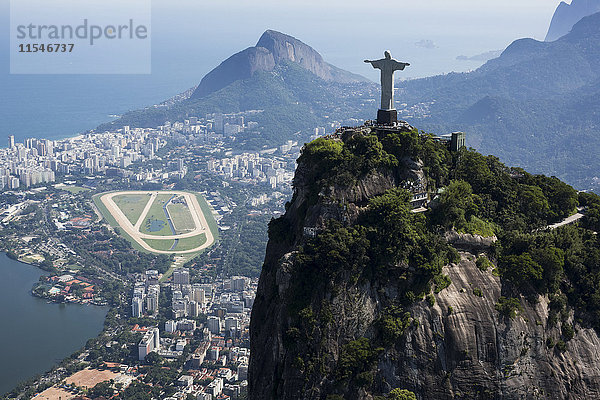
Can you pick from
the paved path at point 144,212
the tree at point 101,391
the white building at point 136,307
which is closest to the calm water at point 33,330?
the white building at point 136,307

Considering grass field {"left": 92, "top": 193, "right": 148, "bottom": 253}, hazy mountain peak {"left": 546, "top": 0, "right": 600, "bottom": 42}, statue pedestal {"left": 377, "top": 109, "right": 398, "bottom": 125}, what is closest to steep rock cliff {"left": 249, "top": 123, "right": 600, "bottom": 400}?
statue pedestal {"left": 377, "top": 109, "right": 398, "bottom": 125}

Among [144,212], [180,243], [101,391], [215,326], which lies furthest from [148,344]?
[144,212]

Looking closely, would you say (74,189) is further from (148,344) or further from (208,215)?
(148,344)

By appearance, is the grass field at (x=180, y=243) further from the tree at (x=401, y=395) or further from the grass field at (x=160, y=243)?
the tree at (x=401, y=395)

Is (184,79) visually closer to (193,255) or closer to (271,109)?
(271,109)

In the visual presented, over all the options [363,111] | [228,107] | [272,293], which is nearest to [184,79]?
[228,107]
